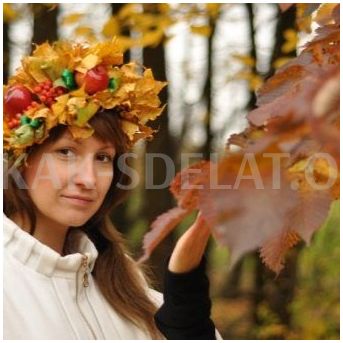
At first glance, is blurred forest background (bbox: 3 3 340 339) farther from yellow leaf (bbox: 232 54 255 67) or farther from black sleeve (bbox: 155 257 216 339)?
black sleeve (bbox: 155 257 216 339)

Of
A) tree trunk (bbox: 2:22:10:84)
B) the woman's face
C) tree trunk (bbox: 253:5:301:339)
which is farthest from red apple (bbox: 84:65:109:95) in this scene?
tree trunk (bbox: 253:5:301:339)

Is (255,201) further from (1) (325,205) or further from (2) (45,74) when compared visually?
(2) (45,74)

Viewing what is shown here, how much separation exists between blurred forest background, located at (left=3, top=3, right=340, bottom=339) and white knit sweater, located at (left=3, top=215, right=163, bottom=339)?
121cm

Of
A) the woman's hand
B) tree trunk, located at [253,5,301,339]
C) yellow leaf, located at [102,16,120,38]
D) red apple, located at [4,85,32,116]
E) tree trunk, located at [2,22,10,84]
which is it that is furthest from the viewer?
tree trunk, located at [253,5,301,339]

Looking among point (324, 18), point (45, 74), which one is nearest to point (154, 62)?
point (45, 74)

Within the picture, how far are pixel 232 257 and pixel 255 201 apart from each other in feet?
0.10

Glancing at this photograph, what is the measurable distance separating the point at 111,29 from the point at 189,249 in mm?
2077

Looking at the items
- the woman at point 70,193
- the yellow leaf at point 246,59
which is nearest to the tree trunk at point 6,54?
the yellow leaf at point 246,59

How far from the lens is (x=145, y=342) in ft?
4.54

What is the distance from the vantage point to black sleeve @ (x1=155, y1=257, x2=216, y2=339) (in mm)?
1119

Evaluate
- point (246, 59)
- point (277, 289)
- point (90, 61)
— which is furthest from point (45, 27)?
point (277, 289)

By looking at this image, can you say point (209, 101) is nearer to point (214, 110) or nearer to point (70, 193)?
point (214, 110)

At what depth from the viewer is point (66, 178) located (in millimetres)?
1291

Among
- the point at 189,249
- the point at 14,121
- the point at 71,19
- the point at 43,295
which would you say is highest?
the point at 71,19
